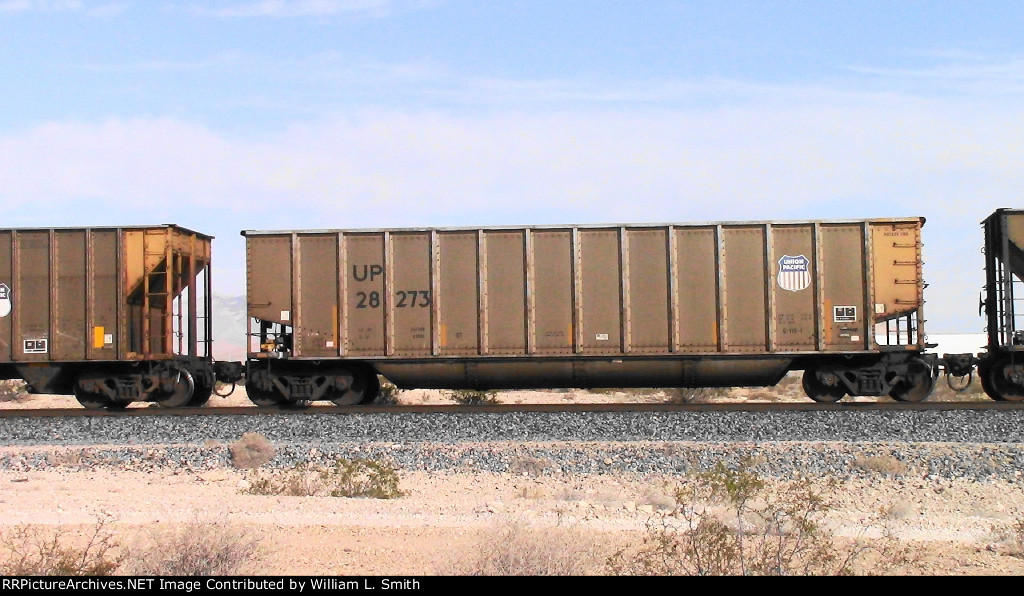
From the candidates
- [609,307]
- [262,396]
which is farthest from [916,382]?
[262,396]

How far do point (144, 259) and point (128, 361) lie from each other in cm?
185

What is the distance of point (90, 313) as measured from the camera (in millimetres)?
16375

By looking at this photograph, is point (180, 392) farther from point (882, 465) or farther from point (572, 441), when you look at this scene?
point (882, 465)

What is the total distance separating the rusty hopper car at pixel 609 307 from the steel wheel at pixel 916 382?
0.08ft

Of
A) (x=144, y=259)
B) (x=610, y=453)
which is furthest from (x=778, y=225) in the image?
(x=144, y=259)

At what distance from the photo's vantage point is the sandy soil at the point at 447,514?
23.5 ft

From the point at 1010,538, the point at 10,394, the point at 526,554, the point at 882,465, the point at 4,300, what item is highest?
the point at 4,300

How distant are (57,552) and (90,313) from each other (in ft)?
35.7

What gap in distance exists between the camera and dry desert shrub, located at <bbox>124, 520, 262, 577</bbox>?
21.1 feet

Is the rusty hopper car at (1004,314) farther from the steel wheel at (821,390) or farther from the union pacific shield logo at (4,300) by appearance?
the union pacific shield logo at (4,300)

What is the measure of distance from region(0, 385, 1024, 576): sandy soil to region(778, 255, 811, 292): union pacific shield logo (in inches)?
246

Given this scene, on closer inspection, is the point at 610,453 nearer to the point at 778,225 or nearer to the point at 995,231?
the point at 778,225

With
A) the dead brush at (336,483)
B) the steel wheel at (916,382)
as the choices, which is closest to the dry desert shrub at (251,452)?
the dead brush at (336,483)

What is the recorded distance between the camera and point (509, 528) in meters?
7.50
